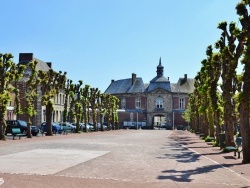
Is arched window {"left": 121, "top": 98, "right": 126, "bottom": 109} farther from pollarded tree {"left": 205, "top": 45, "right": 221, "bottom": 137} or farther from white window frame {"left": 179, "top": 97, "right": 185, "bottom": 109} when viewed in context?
pollarded tree {"left": 205, "top": 45, "right": 221, "bottom": 137}

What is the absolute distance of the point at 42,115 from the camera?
63.1 meters

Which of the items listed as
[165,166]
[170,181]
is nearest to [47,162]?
[165,166]

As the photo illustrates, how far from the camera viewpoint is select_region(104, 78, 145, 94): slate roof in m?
99.0

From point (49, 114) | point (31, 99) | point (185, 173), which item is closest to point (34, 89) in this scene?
point (31, 99)

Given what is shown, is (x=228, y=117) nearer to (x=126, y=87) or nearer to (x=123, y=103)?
(x=123, y=103)

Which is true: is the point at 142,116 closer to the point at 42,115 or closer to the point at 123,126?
the point at 123,126

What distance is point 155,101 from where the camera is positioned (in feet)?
312

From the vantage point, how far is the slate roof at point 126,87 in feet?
325

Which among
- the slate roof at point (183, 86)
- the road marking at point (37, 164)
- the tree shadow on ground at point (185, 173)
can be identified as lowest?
the tree shadow on ground at point (185, 173)

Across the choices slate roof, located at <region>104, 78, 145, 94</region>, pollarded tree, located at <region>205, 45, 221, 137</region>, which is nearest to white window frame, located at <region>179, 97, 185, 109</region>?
slate roof, located at <region>104, 78, 145, 94</region>

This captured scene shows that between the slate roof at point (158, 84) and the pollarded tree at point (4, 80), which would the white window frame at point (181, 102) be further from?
the pollarded tree at point (4, 80)

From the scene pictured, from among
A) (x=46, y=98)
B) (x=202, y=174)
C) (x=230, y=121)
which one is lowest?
(x=202, y=174)

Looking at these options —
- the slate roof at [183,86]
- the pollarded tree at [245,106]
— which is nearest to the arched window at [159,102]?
the slate roof at [183,86]

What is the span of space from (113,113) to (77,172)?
61.0 meters
